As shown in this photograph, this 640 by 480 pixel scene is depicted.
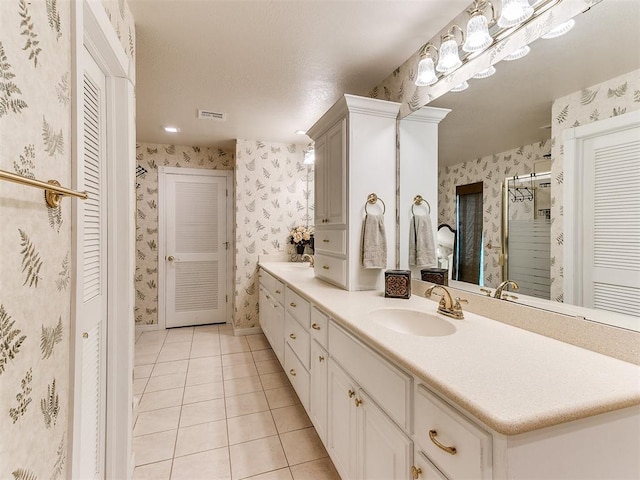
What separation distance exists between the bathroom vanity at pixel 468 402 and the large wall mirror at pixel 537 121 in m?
0.28

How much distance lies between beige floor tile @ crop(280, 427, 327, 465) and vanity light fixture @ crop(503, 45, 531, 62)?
218 centimetres

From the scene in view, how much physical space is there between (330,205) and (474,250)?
1.05m

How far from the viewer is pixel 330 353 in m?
1.54

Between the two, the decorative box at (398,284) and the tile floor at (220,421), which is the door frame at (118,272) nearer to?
the tile floor at (220,421)

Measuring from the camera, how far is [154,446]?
70.8 inches

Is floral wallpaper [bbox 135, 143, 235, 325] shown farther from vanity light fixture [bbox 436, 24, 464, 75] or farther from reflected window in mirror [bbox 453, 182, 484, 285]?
reflected window in mirror [bbox 453, 182, 484, 285]

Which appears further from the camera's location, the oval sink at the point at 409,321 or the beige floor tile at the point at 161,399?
the beige floor tile at the point at 161,399

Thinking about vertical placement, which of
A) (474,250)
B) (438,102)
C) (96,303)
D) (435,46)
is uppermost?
(435,46)

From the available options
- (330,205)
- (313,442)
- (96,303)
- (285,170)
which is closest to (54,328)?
(96,303)

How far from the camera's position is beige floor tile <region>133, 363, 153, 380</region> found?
265cm

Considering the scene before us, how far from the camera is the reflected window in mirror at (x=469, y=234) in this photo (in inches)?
59.7

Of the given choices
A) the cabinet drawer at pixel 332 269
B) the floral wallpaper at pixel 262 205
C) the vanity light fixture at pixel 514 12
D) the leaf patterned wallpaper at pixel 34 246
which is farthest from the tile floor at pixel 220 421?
the vanity light fixture at pixel 514 12

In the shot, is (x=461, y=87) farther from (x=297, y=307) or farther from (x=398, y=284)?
(x=297, y=307)

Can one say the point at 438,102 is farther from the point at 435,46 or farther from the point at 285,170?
the point at 285,170
